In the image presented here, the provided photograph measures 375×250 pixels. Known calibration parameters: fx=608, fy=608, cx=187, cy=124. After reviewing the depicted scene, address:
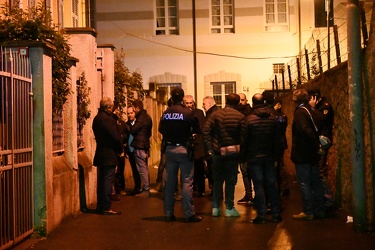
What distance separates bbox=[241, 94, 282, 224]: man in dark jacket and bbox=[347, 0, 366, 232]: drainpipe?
1460mm

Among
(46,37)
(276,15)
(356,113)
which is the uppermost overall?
(276,15)

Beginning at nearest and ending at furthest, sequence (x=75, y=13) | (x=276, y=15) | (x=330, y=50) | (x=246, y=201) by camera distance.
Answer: (x=246, y=201) → (x=330, y=50) → (x=75, y=13) → (x=276, y=15)

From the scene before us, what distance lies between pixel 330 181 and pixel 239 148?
92.3 inches

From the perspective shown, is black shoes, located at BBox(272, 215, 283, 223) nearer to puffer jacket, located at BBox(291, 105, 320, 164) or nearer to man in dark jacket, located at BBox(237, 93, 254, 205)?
puffer jacket, located at BBox(291, 105, 320, 164)

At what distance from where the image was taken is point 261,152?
915 cm

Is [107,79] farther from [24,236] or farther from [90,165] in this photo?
[24,236]

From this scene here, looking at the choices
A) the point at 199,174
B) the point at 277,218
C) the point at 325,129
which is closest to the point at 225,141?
the point at 277,218

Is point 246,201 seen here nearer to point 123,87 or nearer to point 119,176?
point 119,176

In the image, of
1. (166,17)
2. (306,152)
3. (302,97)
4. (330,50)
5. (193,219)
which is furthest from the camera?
(166,17)

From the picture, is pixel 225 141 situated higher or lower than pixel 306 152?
higher

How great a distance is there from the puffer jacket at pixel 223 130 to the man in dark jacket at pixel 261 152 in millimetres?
381

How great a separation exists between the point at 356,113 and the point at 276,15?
1987 cm

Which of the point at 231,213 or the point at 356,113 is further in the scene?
the point at 231,213

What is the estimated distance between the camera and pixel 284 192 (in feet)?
40.0
